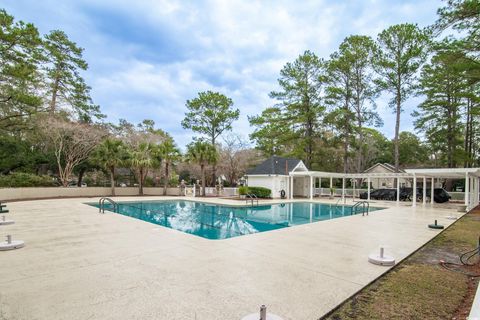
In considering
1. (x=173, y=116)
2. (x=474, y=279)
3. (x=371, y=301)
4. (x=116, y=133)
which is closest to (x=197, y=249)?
(x=371, y=301)

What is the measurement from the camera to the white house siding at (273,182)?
24578 mm

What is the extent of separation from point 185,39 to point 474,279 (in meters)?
17.1

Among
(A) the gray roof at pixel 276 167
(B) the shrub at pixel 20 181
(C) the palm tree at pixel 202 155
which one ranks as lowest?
(B) the shrub at pixel 20 181

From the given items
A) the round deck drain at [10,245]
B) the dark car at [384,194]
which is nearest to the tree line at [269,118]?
the dark car at [384,194]

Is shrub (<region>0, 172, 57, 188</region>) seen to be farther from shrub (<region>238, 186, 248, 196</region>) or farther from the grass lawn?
the grass lawn

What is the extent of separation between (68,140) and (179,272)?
898 inches

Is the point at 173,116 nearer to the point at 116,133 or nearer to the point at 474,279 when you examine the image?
the point at 116,133

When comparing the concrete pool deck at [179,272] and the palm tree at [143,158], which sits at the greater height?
the palm tree at [143,158]

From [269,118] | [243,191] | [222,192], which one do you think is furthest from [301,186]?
[269,118]

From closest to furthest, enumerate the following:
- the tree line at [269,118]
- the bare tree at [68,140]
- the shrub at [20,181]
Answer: the shrub at [20,181] < the bare tree at [68,140] < the tree line at [269,118]

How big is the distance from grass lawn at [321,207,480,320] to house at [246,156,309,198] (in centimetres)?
1852

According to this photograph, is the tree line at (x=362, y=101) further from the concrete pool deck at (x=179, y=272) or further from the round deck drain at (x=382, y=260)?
Answer: the round deck drain at (x=382, y=260)

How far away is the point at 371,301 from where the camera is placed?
371cm

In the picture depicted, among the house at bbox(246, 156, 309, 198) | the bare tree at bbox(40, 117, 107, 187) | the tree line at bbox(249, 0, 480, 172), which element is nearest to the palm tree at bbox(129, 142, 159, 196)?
the bare tree at bbox(40, 117, 107, 187)
